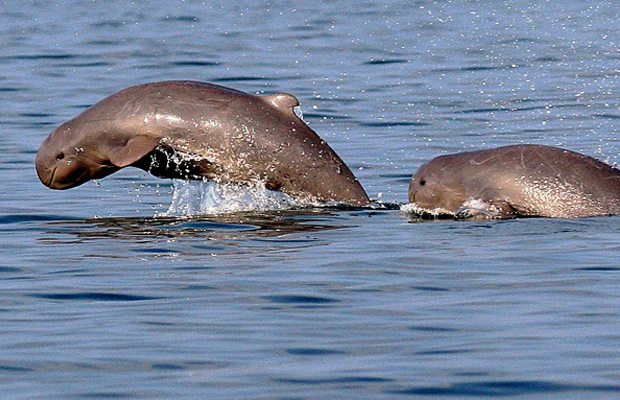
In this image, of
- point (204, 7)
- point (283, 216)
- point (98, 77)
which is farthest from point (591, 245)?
point (204, 7)

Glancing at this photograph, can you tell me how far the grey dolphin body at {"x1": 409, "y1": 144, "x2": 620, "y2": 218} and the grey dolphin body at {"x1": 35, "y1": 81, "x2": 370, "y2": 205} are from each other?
3.21ft

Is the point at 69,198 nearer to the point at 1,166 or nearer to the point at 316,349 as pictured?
the point at 1,166

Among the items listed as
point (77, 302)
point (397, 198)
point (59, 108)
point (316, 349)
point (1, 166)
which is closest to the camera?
point (316, 349)

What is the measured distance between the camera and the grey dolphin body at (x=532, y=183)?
13.0 metres

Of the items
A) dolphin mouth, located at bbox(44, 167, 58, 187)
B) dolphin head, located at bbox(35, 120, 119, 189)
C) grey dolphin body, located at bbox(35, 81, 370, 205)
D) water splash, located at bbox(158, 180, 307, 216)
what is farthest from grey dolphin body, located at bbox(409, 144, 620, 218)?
dolphin mouth, located at bbox(44, 167, 58, 187)

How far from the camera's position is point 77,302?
9531 millimetres

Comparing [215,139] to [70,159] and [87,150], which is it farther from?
[70,159]

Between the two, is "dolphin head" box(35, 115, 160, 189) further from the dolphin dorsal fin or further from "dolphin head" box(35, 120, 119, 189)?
the dolphin dorsal fin

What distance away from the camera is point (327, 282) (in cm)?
1011

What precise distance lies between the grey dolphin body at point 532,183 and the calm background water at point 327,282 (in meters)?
0.38

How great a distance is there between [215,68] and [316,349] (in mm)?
22008

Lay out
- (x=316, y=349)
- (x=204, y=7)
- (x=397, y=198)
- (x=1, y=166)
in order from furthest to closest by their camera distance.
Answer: (x=204, y=7) < (x=1, y=166) < (x=397, y=198) < (x=316, y=349)

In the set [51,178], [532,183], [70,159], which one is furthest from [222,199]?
[532,183]

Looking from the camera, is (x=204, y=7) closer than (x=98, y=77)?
No
